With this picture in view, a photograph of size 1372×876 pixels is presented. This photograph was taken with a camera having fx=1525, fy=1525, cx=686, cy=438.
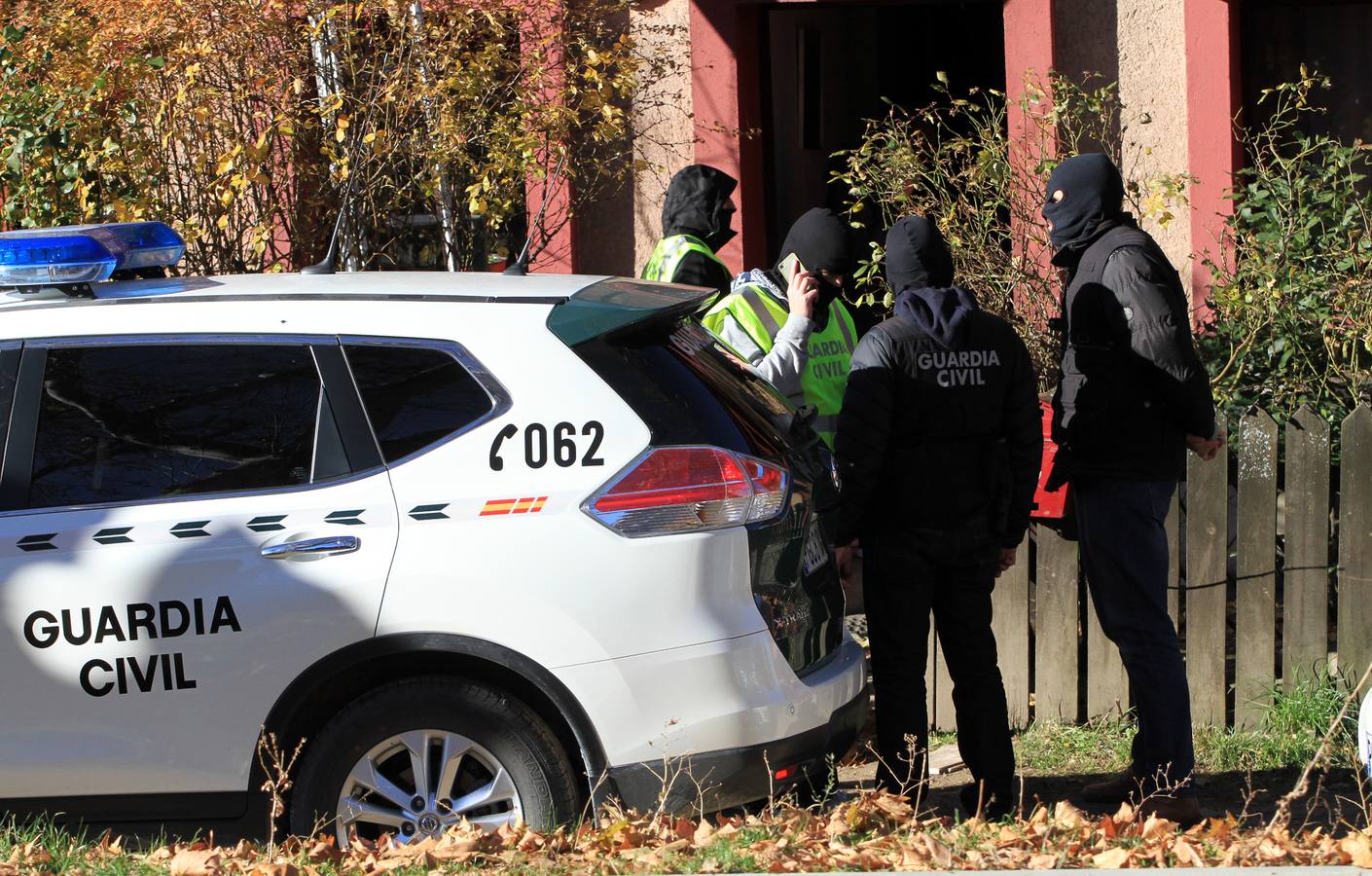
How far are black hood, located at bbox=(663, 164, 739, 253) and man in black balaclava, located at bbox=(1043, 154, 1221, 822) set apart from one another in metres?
1.51

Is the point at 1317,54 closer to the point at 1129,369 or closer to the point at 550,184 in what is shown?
the point at 550,184

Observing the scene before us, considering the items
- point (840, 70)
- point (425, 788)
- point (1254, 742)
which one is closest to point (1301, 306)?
point (1254, 742)

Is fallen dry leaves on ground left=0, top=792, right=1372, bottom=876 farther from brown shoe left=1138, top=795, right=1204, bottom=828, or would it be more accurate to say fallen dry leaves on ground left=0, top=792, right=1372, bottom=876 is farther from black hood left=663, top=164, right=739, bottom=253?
black hood left=663, top=164, right=739, bottom=253

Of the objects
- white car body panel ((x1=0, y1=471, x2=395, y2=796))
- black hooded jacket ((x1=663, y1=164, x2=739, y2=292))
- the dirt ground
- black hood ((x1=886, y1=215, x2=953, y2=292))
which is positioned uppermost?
black hooded jacket ((x1=663, y1=164, x2=739, y2=292))

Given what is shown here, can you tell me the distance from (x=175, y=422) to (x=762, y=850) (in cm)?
177

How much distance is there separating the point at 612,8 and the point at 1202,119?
316cm

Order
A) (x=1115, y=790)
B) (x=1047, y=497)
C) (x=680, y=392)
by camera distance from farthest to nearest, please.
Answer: (x=1047, y=497)
(x=1115, y=790)
(x=680, y=392)

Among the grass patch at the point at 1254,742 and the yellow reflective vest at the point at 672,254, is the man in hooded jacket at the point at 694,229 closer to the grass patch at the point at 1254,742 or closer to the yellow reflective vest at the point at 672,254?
the yellow reflective vest at the point at 672,254

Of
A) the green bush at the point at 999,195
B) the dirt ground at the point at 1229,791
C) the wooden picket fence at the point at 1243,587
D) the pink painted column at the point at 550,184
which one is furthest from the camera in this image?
the pink painted column at the point at 550,184

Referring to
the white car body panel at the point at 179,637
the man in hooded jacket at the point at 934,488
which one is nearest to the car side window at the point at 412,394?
the white car body panel at the point at 179,637

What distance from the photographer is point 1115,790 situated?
4.65 m

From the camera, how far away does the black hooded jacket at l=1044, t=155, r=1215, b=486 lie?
420cm

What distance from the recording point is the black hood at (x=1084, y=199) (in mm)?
4363

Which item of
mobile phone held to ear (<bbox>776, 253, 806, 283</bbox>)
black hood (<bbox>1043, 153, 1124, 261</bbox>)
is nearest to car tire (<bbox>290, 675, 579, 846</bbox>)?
mobile phone held to ear (<bbox>776, 253, 806, 283</bbox>)
